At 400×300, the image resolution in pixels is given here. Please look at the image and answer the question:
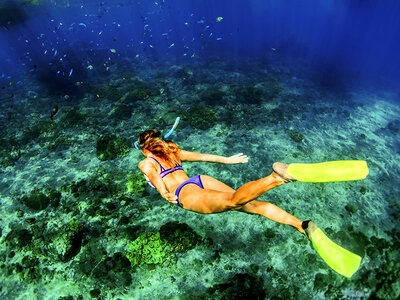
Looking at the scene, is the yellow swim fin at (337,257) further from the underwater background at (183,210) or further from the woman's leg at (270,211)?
the underwater background at (183,210)

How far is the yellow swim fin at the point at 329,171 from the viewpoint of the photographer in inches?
94.2

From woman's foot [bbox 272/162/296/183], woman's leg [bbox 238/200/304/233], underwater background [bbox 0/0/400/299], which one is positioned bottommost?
underwater background [bbox 0/0/400/299]

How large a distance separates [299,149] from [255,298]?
7958 mm

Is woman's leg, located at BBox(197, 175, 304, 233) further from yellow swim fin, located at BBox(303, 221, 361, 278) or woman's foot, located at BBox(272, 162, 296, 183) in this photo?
woman's foot, located at BBox(272, 162, 296, 183)

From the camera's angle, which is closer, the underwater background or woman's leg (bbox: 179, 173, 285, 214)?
woman's leg (bbox: 179, 173, 285, 214)

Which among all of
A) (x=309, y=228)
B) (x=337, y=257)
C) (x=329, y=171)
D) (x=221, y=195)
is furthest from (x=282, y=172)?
(x=337, y=257)

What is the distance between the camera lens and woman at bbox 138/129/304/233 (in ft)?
8.46

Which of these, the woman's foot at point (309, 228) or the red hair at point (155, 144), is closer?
the woman's foot at point (309, 228)

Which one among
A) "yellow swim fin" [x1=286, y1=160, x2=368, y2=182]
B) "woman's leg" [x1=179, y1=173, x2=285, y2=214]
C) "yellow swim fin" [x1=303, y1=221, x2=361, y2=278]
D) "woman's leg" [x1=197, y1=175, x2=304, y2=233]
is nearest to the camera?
"yellow swim fin" [x1=286, y1=160, x2=368, y2=182]

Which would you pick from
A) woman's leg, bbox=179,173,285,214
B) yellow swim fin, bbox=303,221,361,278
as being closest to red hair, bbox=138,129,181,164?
woman's leg, bbox=179,173,285,214

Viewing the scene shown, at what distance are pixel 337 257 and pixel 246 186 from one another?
1.81 m

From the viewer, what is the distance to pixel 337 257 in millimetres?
2861

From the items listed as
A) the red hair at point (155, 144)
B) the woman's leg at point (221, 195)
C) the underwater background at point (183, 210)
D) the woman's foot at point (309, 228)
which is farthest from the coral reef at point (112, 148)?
the woman's foot at point (309, 228)

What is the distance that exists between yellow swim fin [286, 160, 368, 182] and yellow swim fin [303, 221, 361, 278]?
1.07 meters
